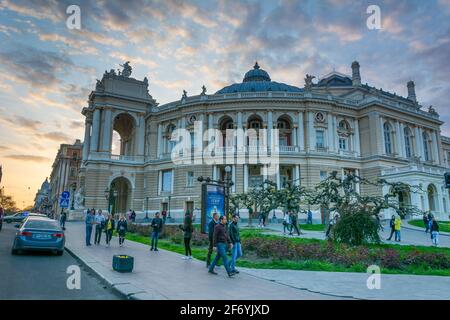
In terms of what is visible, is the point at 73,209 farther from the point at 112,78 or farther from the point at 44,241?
the point at 44,241

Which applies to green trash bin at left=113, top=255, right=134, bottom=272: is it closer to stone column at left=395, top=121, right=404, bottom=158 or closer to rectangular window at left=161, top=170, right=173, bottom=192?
rectangular window at left=161, top=170, right=173, bottom=192

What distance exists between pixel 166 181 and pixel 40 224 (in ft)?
116

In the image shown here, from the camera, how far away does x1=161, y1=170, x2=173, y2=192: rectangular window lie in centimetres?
4966

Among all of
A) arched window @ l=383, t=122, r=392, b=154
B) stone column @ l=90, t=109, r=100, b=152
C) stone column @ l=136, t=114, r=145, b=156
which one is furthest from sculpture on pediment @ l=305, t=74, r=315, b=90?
stone column @ l=90, t=109, r=100, b=152

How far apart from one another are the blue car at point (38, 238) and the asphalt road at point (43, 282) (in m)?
0.70

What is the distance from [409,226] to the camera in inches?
1316

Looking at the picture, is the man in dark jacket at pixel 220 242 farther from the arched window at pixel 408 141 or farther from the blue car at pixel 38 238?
the arched window at pixel 408 141

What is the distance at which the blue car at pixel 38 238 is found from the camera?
46.4 feet

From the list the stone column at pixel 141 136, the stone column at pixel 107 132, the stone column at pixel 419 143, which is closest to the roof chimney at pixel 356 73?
the stone column at pixel 419 143

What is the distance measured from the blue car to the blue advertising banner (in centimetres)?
644

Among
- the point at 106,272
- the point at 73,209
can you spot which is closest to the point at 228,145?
the point at 73,209

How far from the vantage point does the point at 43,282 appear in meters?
9.20

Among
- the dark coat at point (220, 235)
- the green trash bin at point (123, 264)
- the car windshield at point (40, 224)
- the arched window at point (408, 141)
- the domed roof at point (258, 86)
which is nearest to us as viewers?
the green trash bin at point (123, 264)
